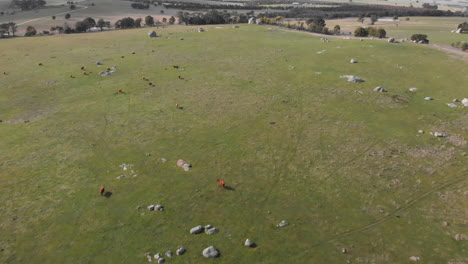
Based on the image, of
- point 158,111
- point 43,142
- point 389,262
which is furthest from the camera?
point 158,111

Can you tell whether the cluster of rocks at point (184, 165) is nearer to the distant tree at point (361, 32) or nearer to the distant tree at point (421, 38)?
the distant tree at point (421, 38)

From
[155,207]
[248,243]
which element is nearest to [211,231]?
[248,243]

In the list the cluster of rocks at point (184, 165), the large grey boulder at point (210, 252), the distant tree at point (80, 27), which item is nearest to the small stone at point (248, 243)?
the large grey boulder at point (210, 252)

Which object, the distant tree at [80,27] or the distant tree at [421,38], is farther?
the distant tree at [80,27]

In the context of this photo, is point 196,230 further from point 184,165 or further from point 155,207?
point 184,165

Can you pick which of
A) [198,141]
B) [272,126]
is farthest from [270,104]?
[198,141]

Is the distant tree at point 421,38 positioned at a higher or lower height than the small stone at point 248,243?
higher

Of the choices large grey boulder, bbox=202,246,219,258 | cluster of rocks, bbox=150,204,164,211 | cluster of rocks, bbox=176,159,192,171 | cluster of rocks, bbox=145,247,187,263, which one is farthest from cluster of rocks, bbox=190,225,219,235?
cluster of rocks, bbox=176,159,192,171

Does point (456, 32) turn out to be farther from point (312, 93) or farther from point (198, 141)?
point (198, 141)
